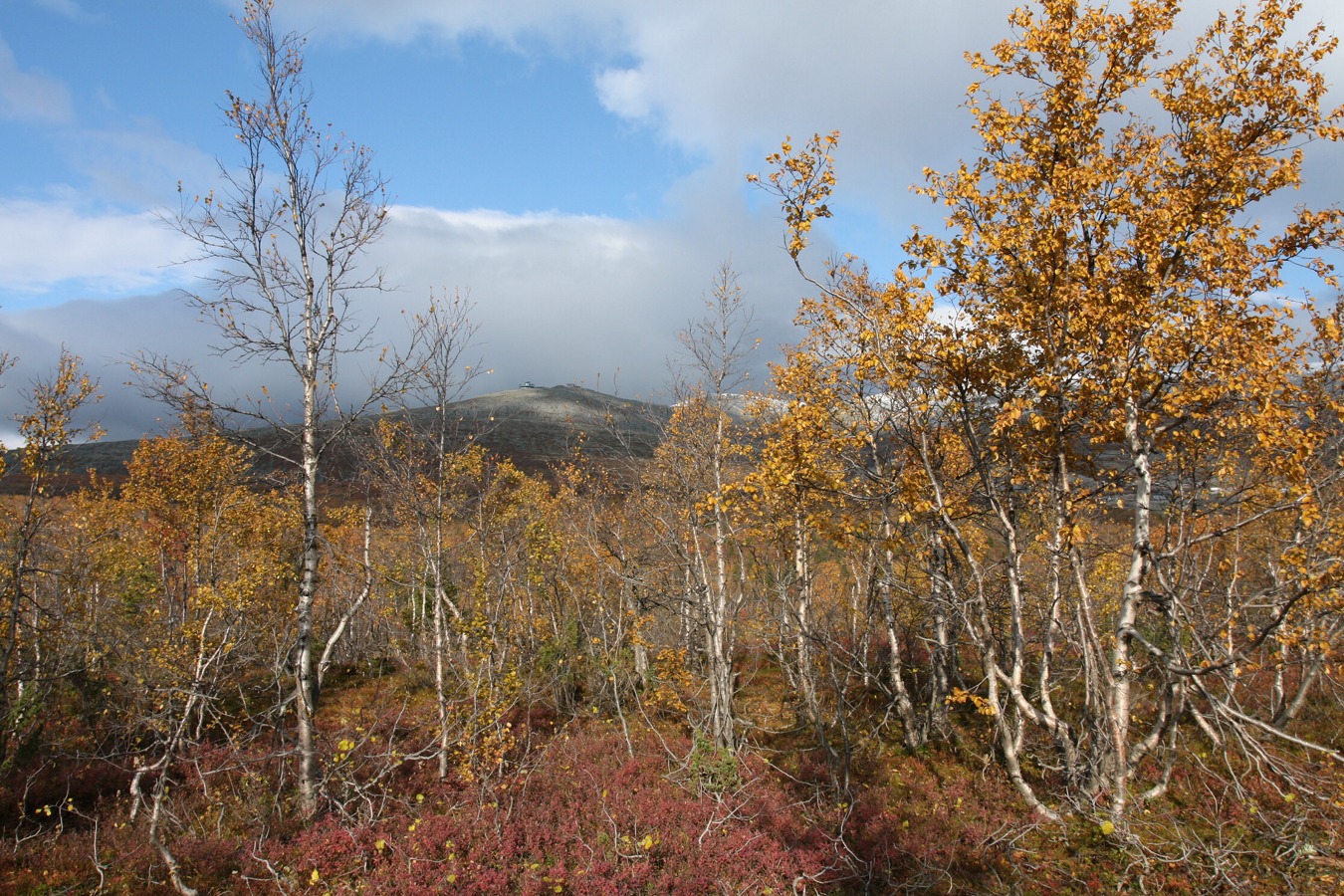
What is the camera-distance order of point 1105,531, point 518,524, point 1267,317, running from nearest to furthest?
point 1267,317 < point 518,524 < point 1105,531

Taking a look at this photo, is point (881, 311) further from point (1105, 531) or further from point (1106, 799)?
point (1105, 531)

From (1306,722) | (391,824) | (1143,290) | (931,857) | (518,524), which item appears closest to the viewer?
(1143,290)

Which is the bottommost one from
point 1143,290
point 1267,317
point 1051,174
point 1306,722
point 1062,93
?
point 1306,722

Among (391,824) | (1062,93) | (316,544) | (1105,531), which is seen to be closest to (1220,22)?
(1062,93)

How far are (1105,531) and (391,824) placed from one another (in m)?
30.8

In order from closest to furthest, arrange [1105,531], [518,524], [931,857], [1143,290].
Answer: [1143,290], [931,857], [518,524], [1105,531]

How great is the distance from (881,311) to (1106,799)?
7.68 meters

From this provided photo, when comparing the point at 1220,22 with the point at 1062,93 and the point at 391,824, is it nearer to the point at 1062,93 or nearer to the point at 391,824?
the point at 1062,93

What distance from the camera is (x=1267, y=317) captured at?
7152 mm

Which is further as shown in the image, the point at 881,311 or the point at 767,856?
the point at 767,856

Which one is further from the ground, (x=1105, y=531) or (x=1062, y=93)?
(x=1062, y=93)

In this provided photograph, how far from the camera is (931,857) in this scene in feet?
31.1

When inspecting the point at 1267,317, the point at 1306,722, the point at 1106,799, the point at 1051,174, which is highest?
the point at 1051,174

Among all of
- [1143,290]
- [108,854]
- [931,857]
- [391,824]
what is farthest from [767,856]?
[108,854]
